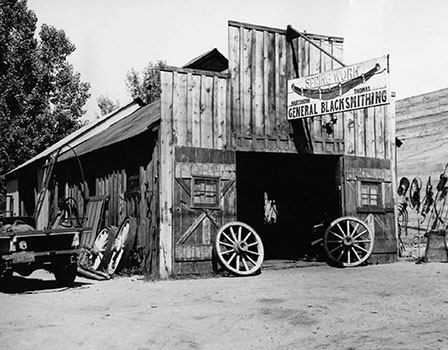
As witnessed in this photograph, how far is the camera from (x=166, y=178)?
14.0 m

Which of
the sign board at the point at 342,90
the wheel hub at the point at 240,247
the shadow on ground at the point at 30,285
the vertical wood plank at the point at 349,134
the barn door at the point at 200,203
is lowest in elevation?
the shadow on ground at the point at 30,285

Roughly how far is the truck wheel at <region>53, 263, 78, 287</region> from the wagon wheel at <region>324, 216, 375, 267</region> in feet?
20.2

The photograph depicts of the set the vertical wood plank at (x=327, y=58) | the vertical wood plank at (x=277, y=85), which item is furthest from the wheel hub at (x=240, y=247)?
the vertical wood plank at (x=327, y=58)

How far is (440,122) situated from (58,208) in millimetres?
13464

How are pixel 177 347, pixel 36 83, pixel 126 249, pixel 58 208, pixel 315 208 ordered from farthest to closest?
pixel 36 83 < pixel 58 208 < pixel 315 208 < pixel 126 249 < pixel 177 347

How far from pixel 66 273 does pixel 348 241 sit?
6.88m

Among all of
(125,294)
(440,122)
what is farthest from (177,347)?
(440,122)

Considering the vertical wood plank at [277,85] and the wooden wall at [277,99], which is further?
the vertical wood plank at [277,85]

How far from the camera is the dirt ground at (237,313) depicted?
24.1 feet

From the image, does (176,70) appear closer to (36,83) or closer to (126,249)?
(126,249)

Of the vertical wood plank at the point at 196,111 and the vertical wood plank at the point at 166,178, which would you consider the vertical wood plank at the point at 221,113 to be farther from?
the vertical wood plank at the point at 166,178

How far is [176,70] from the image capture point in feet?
46.9

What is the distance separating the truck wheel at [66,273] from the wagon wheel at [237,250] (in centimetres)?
312

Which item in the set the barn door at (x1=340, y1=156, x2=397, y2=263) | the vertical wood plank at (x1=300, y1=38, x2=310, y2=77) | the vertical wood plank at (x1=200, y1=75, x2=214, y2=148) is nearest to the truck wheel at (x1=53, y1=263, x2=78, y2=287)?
the vertical wood plank at (x1=200, y1=75, x2=214, y2=148)
